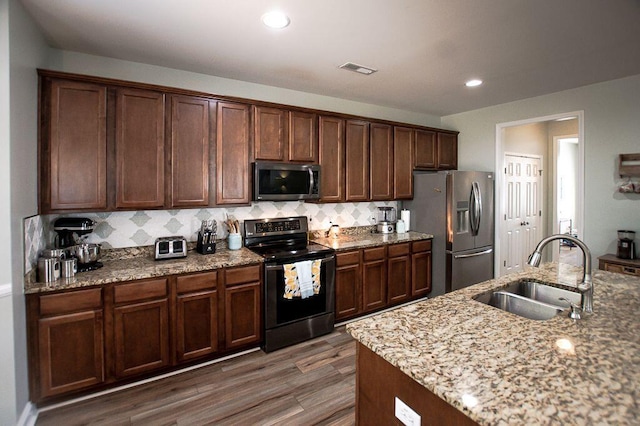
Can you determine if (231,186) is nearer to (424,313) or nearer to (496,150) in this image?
(424,313)

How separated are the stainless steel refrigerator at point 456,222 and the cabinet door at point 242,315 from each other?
2491 mm

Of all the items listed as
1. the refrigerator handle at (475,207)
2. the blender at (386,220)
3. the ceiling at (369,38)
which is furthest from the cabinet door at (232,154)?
the refrigerator handle at (475,207)

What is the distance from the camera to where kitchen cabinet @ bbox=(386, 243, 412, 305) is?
3879 millimetres

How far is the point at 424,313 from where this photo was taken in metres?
1.55

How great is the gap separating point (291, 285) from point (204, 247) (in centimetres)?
89

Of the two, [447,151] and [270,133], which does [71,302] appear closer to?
[270,133]

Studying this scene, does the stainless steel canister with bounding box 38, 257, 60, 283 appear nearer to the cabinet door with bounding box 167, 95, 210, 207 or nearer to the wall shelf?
the cabinet door with bounding box 167, 95, 210, 207

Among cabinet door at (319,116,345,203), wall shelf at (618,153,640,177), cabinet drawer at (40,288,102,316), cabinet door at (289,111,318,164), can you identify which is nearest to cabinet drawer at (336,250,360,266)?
cabinet door at (319,116,345,203)

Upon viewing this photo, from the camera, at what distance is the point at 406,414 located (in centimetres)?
114

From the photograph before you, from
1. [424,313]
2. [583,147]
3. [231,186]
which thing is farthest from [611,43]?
[231,186]

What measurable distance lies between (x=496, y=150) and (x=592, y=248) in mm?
1680

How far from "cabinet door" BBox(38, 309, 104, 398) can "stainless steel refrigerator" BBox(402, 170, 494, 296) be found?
3690 mm

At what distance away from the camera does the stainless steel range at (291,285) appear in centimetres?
296

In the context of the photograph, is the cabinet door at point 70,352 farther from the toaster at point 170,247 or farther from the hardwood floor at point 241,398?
the toaster at point 170,247
